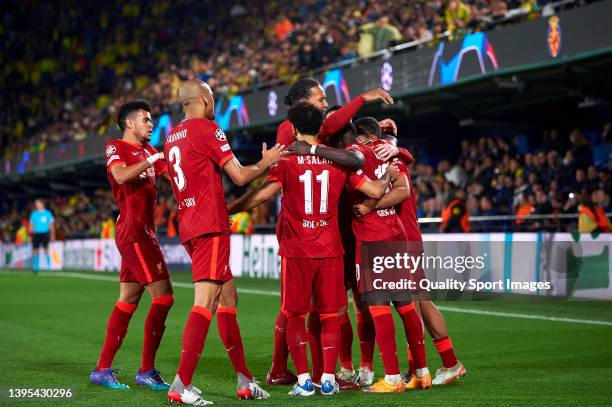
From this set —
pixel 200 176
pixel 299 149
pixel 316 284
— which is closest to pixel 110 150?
pixel 200 176

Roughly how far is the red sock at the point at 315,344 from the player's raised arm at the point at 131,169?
63.9 inches

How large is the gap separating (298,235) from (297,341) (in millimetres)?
717

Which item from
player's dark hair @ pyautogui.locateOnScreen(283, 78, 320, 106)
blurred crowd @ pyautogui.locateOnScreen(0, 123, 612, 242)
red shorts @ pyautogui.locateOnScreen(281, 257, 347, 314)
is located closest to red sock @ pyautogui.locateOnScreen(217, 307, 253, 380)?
red shorts @ pyautogui.locateOnScreen(281, 257, 347, 314)

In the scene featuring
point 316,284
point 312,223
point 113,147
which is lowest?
point 316,284

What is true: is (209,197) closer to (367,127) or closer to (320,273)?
(320,273)

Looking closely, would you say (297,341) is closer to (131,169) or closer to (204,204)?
(204,204)

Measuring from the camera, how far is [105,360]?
746 cm

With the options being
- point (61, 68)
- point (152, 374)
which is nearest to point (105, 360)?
point (152, 374)

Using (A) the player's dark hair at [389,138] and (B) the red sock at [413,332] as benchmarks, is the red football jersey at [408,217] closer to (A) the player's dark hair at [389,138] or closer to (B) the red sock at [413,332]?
(A) the player's dark hair at [389,138]

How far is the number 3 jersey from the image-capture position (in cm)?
657

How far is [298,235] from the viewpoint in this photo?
6.75m

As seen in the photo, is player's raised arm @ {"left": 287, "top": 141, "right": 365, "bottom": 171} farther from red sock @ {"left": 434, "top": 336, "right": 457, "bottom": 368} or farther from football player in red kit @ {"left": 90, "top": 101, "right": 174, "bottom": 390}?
red sock @ {"left": 434, "top": 336, "right": 457, "bottom": 368}

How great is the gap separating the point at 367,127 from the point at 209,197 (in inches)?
57.8

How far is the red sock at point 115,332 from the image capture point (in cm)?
748
